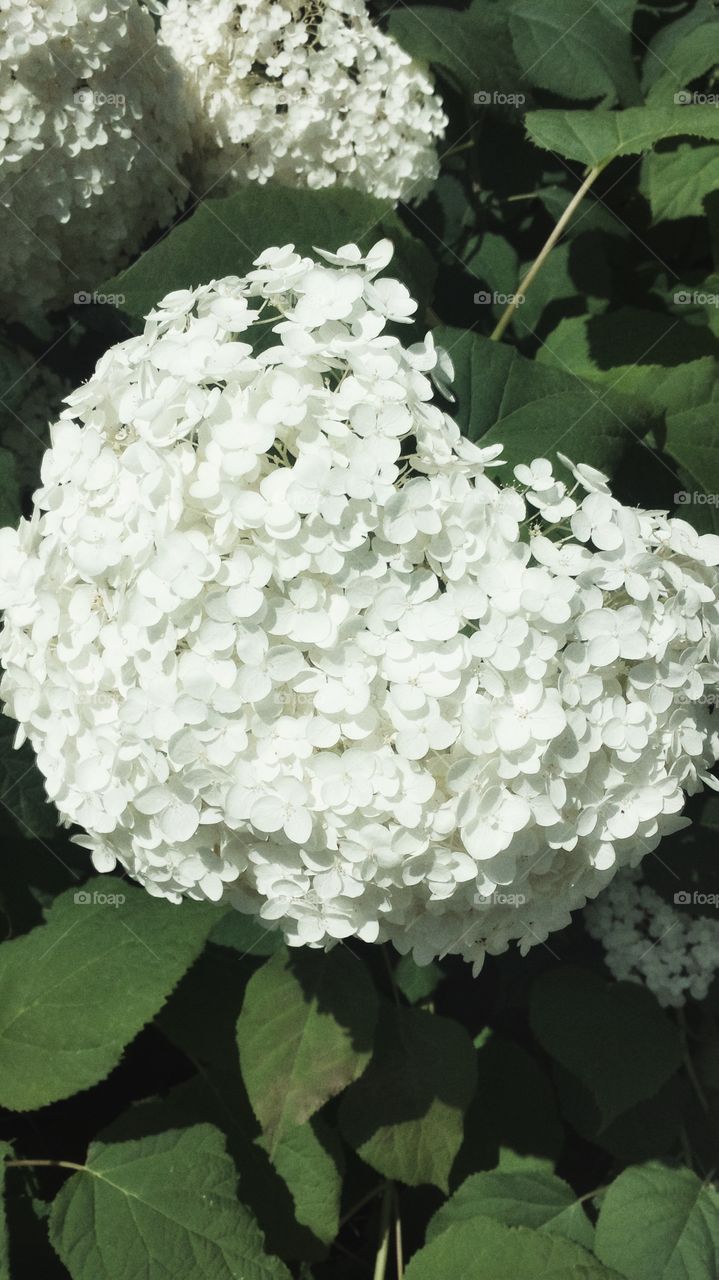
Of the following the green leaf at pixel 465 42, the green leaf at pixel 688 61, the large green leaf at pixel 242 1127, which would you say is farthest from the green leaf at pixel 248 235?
the large green leaf at pixel 242 1127

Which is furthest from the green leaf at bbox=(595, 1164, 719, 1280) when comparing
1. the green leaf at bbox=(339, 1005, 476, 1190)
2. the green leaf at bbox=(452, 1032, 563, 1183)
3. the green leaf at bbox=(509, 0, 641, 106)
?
the green leaf at bbox=(509, 0, 641, 106)

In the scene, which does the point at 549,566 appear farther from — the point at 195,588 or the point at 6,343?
the point at 6,343

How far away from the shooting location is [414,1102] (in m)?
2.11

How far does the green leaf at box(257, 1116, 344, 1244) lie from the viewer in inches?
85.0

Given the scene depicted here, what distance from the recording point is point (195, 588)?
1.34m

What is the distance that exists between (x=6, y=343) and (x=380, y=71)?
109 cm

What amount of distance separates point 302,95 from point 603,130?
28.0 inches

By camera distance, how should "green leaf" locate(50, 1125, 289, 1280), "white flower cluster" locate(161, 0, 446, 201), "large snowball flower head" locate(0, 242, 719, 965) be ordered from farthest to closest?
"white flower cluster" locate(161, 0, 446, 201) → "green leaf" locate(50, 1125, 289, 1280) → "large snowball flower head" locate(0, 242, 719, 965)

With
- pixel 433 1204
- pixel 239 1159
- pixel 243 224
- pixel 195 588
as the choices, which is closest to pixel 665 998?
pixel 433 1204

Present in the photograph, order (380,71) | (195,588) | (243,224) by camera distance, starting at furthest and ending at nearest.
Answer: (380,71)
(243,224)
(195,588)

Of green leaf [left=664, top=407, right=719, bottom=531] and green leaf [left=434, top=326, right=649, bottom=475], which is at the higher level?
green leaf [left=434, top=326, right=649, bottom=475]

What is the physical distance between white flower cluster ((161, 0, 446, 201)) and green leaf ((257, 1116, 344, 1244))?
210 centimetres

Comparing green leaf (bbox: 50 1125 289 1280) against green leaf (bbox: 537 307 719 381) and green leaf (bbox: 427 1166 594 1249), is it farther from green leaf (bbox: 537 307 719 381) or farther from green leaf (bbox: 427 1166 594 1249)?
green leaf (bbox: 537 307 719 381)

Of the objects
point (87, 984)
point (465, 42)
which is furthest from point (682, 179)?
point (87, 984)
